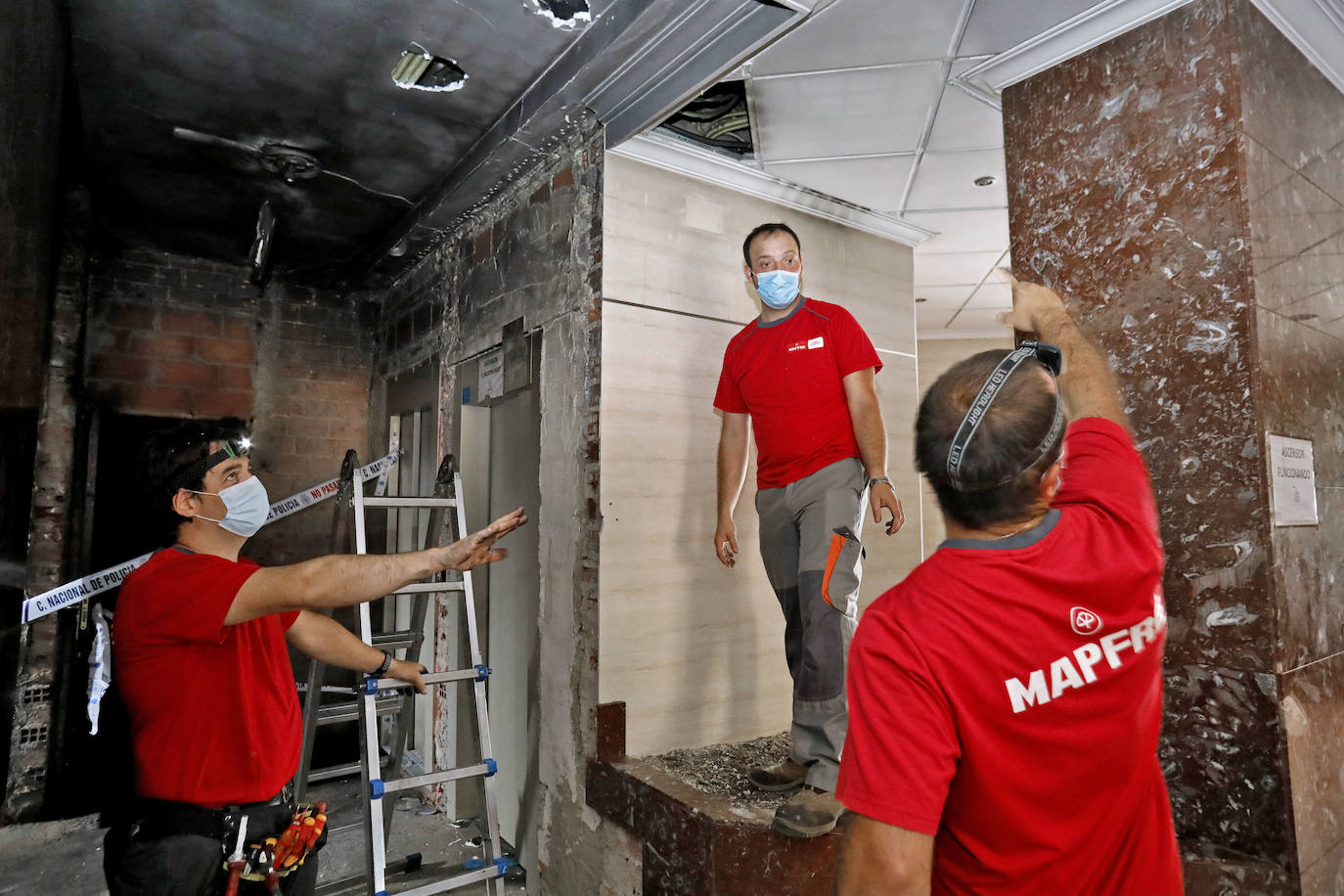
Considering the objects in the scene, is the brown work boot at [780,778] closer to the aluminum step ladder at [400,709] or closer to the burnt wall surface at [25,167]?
the aluminum step ladder at [400,709]

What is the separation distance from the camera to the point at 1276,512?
161cm

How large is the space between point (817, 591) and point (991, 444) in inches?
44.7

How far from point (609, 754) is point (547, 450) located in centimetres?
106

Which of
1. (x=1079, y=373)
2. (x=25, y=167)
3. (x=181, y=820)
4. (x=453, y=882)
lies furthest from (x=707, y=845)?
(x=25, y=167)

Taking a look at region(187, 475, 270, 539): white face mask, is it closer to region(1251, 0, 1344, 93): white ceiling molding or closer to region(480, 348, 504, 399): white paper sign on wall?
region(480, 348, 504, 399): white paper sign on wall

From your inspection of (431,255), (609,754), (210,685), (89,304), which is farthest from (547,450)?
(89,304)

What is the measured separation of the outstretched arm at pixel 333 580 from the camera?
4.88 ft

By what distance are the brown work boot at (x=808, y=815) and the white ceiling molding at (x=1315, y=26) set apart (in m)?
2.16

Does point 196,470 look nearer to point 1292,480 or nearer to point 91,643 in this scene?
point 1292,480

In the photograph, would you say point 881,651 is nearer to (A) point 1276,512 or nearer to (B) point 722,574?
(A) point 1276,512

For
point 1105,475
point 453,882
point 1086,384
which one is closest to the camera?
point 1105,475

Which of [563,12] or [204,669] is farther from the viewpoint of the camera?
[563,12]

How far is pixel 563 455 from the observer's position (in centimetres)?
261

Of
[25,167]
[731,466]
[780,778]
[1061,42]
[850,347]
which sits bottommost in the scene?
[780,778]
